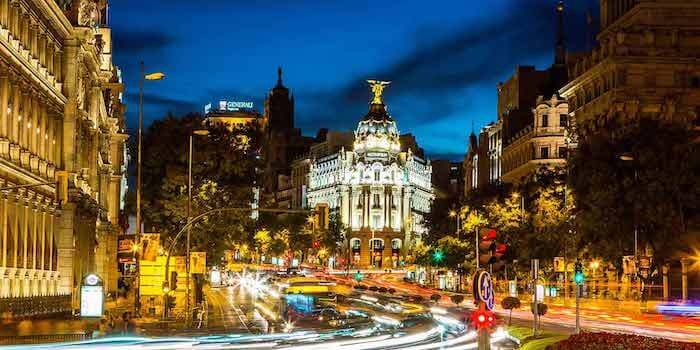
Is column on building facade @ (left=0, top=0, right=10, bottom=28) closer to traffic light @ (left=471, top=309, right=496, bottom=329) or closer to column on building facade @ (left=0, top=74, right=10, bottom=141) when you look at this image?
column on building facade @ (left=0, top=74, right=10, bottom=141)

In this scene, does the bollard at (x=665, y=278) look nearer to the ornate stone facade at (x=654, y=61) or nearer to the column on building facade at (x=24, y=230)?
the ornate stone facade at (x=654, y=61)

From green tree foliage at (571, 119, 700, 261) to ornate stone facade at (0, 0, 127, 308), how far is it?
3124 cm

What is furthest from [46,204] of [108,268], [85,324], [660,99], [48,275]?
[660,99]

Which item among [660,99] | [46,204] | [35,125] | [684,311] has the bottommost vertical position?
[684,311]

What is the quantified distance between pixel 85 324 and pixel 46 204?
12972 mm

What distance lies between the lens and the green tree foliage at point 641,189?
6962 centimetres

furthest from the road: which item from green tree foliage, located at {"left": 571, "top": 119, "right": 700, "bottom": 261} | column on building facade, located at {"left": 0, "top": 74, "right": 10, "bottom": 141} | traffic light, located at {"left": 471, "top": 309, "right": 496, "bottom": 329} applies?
column on building facade, located at {"left": 0, "top": 74, "right": 10, "bottom": 141}

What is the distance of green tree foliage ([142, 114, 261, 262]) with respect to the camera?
256 ft

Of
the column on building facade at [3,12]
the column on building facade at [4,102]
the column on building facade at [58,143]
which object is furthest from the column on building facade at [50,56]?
the column on building facade at [3,12]

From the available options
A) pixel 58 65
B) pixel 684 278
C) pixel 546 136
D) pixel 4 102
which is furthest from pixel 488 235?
pixel 546 136

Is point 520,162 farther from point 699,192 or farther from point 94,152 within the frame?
point 94,152

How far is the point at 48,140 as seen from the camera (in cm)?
5175

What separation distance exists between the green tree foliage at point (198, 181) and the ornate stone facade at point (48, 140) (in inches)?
341

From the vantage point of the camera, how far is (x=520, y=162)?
135m
